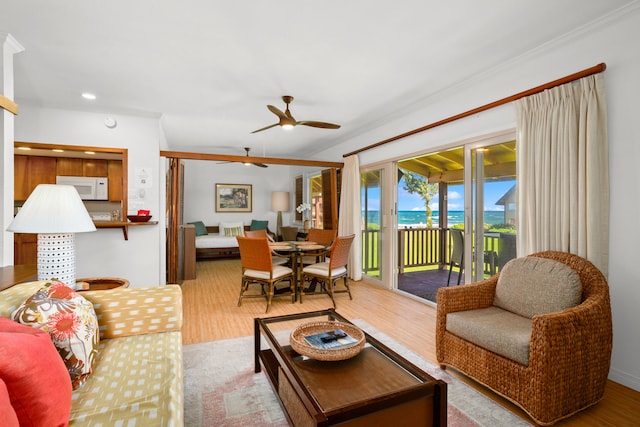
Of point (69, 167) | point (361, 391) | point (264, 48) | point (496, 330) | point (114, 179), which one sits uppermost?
point (264, 48)

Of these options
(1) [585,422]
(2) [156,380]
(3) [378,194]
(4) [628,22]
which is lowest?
(1) [585,422]

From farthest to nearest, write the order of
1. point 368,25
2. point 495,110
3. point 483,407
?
point 495,110 < point 368,25 < point 483,407

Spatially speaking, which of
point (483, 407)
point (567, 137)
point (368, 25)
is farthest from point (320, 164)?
point (483, 407)

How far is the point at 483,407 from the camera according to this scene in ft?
5.99

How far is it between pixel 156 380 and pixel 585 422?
2.25m

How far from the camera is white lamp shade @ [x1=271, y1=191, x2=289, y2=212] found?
829cm

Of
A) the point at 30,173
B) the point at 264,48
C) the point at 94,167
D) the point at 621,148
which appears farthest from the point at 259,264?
the point at 30,173

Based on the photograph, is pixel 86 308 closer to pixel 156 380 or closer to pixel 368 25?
pixel 156 380

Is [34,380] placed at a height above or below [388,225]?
below

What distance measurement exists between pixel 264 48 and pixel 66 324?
228 cm

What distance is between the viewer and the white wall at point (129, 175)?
3799 mm

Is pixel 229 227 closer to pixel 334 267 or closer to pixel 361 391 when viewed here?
pixel 334 267

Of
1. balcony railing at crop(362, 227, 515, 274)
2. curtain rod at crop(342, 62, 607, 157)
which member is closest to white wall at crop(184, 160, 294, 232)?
balcony railing at crop(362, 227, 515, 274)

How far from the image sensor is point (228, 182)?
8195mm
